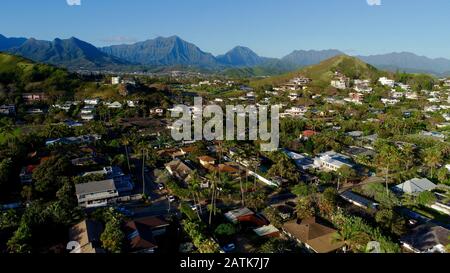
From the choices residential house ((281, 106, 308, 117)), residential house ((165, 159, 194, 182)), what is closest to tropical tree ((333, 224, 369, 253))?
residential house ((165, 159, 194, 182))

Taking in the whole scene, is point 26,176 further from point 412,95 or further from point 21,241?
point 412,95

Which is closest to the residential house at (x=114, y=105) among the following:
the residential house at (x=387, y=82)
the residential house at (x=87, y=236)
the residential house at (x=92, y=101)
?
the residential house at (x=92, y=101)

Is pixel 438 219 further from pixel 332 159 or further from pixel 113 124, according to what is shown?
pixel 113 124

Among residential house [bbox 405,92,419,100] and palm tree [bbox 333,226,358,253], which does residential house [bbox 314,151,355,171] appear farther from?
residential house [bbox 405,92,419,100]

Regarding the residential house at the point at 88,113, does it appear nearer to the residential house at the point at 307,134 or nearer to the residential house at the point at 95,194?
the residential house at the point at 95,194
